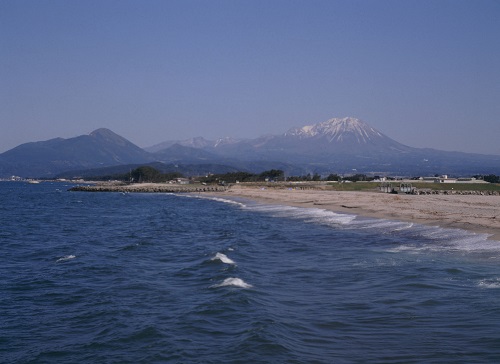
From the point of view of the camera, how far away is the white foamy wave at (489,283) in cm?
1380

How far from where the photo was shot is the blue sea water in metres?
9.69

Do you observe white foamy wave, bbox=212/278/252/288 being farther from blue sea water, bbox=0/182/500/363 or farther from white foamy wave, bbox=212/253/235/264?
white foamy wave, bbox=212/253/235/264

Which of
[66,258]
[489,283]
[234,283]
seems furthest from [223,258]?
[489,283]

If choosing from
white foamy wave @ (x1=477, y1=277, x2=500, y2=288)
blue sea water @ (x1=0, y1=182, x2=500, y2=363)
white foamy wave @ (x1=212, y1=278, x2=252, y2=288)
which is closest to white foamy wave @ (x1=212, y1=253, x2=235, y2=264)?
blue sea water @ (x1=0, y1=182, x2=500, y2=363)

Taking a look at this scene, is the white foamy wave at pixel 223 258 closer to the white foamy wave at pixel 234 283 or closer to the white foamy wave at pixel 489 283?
the white foamy wave at pixel 234 283

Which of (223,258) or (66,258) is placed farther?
(66,258)

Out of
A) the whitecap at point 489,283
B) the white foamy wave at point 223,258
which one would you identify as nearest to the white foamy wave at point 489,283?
the whitecap at point 489,283

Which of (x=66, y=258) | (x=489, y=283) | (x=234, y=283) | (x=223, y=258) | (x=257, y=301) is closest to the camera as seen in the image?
(x=257, y=301)

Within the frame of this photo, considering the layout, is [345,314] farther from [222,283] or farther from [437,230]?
[437,230]

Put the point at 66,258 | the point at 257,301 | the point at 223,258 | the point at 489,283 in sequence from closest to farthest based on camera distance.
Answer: the point at 257,301, the point at 489,283, the point at 223,258, the point at 66,258

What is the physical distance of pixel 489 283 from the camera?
46.2 feet

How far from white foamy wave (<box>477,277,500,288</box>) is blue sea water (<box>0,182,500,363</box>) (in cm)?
9

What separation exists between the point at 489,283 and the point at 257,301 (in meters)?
5.93

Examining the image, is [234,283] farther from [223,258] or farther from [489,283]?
[489,283]
